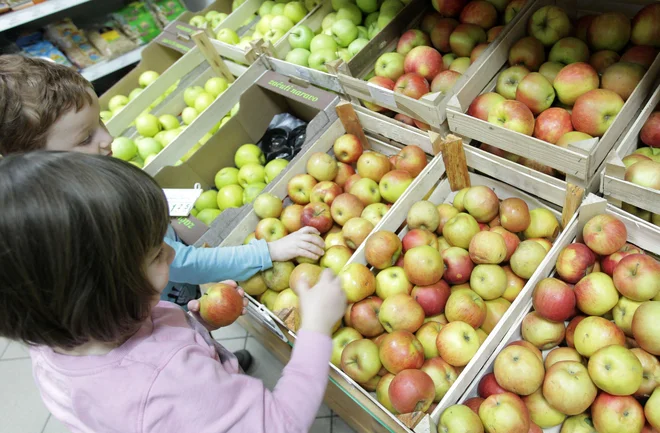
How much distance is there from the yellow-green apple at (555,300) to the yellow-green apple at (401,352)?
36cm

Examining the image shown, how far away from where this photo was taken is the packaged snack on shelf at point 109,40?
3510mm

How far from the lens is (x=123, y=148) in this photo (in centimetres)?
246

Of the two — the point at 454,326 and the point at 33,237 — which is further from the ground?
the point at 454,326

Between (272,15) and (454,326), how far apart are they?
216 centimetres

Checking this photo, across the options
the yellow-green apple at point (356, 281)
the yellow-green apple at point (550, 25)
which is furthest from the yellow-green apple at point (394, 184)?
the yellow-green apple at point (550, 25)

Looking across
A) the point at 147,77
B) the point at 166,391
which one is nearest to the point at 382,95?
the point at 166,391

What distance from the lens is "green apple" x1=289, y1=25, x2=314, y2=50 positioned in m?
2.32

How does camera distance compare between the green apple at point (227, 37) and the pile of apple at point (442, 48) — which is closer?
the pile of apple at point (442, 48)

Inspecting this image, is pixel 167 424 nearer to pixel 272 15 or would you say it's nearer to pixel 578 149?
pixel 578 149

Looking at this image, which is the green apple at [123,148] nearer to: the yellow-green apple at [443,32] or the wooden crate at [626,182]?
the yellow-green apple at [443,32]

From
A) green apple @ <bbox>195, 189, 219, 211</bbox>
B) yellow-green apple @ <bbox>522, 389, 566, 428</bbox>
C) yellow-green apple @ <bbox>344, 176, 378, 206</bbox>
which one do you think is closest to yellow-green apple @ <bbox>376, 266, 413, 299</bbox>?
yellow-green apple @ <bbox>344, 176, 378, 206</bbox>

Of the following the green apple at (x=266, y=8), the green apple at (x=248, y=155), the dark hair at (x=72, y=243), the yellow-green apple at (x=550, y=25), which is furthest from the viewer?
the green apple at (x=266, y=8)

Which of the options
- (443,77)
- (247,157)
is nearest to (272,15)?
(247,157)

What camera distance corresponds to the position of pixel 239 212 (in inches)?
71.6
